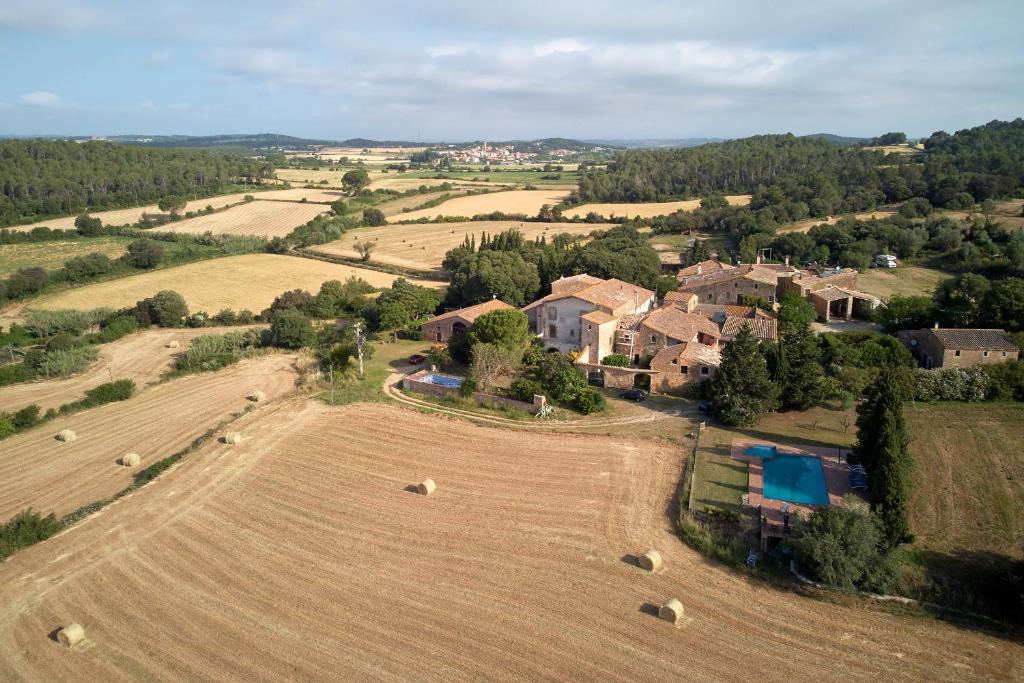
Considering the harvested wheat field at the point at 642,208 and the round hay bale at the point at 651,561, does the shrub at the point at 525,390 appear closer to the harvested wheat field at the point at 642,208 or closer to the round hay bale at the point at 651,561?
the round hay bale at the point at 651,561

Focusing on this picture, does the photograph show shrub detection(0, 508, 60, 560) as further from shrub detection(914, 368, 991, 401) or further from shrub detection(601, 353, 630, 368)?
shrub detection(914, 368, 991, 401)

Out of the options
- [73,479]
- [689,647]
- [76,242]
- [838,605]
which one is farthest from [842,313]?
[76,242]

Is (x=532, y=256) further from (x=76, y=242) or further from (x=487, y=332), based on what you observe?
(x=76, y=242)

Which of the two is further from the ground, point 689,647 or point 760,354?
point 760,354

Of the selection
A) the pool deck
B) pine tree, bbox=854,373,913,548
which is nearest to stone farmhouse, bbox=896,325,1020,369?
the pool deck

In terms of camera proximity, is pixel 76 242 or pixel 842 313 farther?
pixel 76 242

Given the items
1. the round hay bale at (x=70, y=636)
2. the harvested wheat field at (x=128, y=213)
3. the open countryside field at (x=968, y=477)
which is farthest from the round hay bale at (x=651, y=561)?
the harvested wheat field at (x=128, y=213)
